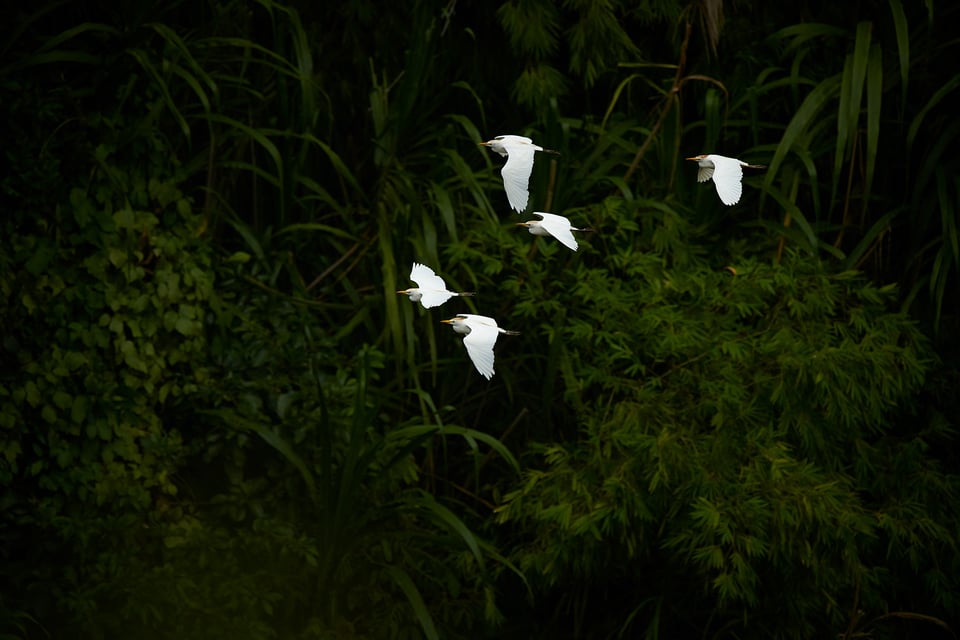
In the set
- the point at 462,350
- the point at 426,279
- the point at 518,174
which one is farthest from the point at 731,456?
the point at 518,174

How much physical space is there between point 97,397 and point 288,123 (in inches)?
41.3

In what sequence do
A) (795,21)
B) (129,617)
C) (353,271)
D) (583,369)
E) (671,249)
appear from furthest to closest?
(795,21) < (353,271) < (671,249) < (583,369) < (129,617)

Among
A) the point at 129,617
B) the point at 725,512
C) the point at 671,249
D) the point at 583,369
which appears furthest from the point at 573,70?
the point at 129,617

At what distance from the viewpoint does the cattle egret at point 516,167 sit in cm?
241

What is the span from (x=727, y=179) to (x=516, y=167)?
0.49m

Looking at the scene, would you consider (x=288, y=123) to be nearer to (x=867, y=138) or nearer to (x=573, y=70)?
(x=573, y=70)

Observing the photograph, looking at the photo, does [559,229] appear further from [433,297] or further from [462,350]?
[462,350]

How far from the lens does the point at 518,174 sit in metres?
2.46

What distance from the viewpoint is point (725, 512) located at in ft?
10.3

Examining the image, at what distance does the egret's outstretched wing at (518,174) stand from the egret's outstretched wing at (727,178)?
0.41m

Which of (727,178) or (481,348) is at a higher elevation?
(727,178)

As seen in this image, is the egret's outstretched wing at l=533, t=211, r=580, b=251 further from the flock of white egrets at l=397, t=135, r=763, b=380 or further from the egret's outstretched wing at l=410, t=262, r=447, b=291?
the egret's outstretched wing at l=410, t=262, r=447, b=291

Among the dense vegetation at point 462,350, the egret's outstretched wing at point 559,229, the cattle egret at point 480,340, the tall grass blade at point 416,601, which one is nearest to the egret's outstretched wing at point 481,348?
the cattle egret at point 480,340

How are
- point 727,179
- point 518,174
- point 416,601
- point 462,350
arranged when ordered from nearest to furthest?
point 518,174, point 727,179, point 416,601, point 462,350
